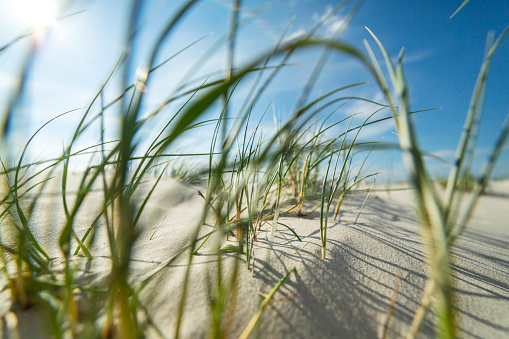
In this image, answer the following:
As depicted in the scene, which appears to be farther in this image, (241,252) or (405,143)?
(241,252)

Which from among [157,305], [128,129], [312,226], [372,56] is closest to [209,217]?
[312,226]

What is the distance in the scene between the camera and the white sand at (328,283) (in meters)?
0.51

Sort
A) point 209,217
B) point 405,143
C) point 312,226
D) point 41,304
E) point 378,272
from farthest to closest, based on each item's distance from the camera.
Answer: point 209,217
point 312,226
point 378,272
point 41,304
point 405,143

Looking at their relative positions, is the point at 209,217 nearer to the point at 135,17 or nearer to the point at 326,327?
the point at 326,327

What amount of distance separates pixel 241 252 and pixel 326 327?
34 cm

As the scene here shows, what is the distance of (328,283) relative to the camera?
63 cm

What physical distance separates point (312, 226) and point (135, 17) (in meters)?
0.96

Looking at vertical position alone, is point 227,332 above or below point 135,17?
below

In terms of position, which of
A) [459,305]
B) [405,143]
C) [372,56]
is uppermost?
[372,56]

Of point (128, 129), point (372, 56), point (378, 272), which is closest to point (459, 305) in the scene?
point (378, 272)

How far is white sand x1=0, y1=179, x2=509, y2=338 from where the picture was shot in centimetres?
51

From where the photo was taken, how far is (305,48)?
404 mm

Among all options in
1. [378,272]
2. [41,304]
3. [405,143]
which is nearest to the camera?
[405,143]

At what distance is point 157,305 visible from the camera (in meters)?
0.55
